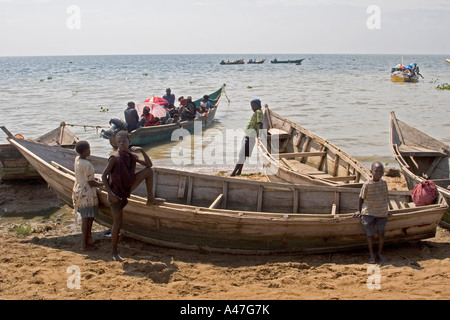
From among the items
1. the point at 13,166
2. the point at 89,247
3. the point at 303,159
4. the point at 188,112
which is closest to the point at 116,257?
the point at 89,247

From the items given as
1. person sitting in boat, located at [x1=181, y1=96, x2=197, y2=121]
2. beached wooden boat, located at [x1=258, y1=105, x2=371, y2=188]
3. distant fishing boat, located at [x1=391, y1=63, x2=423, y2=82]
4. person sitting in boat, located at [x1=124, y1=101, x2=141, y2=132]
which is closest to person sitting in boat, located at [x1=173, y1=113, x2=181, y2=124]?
person sitting in boat, located at [x1=181, y1=96, x2=197, y2=121]

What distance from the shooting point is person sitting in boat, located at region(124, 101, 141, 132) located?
41.3ft

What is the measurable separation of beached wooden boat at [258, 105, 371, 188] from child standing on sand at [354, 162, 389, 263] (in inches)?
44.9

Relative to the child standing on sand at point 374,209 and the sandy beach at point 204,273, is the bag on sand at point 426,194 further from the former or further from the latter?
the child standing on sand at point 374,209

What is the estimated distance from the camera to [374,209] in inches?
207

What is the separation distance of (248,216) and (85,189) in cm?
221

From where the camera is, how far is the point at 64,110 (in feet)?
73.7

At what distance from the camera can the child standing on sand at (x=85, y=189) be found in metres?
5.64

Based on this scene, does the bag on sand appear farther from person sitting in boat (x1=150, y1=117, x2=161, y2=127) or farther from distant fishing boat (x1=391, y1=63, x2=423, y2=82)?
distant fishing boat (x1=391, y1=63, x2=423, y2=82)

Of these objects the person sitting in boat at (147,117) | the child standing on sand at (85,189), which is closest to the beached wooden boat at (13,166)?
the child standing on sand at (85,189)

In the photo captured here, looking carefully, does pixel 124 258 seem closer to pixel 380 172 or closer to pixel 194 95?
pixel 380 172

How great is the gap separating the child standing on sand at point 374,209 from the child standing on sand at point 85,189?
11.2ft

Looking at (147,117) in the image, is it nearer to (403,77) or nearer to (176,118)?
(176,118)

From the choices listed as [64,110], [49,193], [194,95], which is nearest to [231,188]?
[49,193]
